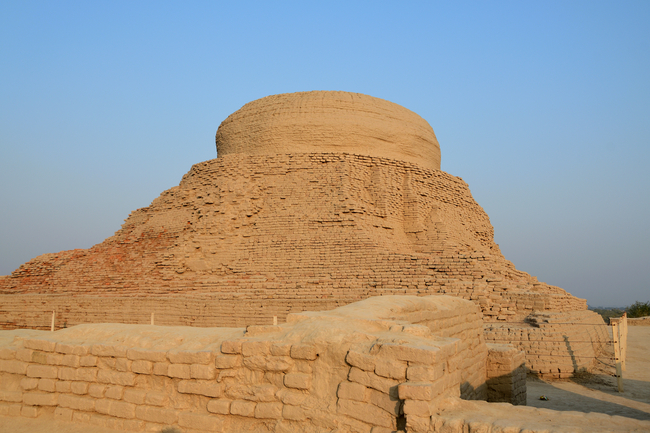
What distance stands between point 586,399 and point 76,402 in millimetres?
6264

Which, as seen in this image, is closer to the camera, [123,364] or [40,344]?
[123,364]

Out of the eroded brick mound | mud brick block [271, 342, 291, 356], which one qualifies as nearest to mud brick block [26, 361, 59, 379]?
mud brick block [271, 342, 291, 356]

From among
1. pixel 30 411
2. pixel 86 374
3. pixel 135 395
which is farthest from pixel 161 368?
pixel 30 411

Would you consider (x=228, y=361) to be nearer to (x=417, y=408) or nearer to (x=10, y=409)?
(x=417, y=408)

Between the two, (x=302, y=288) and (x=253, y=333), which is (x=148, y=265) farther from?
(x=253, y=333)

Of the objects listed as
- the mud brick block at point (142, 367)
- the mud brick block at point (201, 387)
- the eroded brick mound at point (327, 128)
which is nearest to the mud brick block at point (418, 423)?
the mud brick block at point (201, 387)

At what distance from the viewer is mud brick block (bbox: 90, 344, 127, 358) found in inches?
163

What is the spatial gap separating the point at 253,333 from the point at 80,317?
1056cm

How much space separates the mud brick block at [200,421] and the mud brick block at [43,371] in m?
1.37

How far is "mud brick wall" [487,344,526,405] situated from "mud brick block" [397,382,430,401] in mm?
3400

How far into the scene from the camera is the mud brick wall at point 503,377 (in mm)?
6033

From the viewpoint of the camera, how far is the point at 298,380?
355 centimetres

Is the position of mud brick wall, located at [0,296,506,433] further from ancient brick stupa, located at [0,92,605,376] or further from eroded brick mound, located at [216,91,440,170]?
eroded brick mound, located at [216,91,440,170]

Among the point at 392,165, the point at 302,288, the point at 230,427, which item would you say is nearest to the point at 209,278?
the point at 302,288
